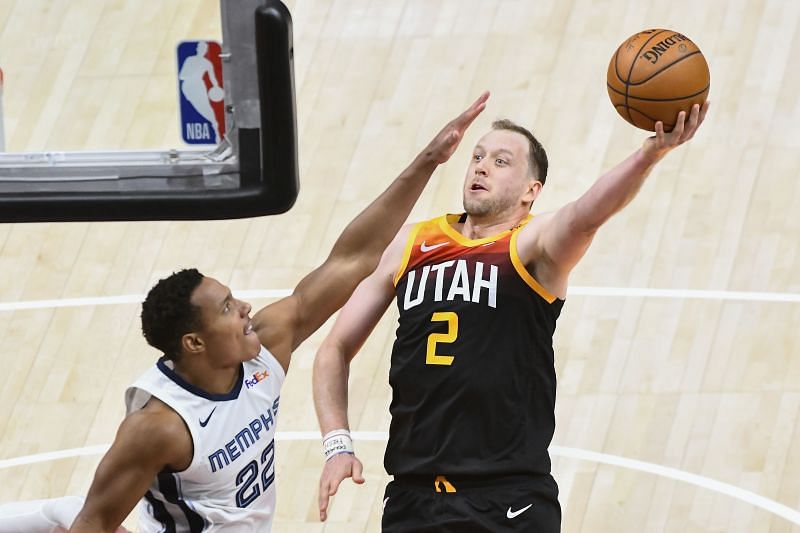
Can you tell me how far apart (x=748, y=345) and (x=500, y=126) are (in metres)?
3.06

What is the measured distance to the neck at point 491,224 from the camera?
4.83 m

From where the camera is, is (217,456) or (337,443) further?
(337,443)

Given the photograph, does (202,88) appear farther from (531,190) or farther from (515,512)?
(515,512)

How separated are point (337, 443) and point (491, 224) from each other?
0.91 metres

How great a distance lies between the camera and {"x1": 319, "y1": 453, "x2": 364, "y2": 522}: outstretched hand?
457cm

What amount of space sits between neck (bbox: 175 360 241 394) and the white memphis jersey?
2cm

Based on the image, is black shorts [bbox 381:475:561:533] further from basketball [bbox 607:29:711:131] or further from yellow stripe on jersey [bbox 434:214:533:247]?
basketball [bbox 607:29:711:131]

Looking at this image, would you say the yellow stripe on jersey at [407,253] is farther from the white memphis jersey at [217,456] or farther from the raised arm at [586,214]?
the white memphis jersey at [217,456]

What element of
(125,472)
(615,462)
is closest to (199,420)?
(125,472)

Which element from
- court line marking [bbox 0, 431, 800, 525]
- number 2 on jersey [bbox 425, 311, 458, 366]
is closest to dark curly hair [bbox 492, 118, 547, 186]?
number 2 on jersey [bbox 425, 311, 458, 366]

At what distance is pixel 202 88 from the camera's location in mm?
3969

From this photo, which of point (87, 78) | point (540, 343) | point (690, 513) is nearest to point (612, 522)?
point (690, 513)

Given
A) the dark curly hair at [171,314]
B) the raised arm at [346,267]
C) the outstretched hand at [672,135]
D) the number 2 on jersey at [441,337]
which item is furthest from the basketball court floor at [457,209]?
the outstretched hand at [672,135]

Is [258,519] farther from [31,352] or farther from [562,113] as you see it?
[562,113]
